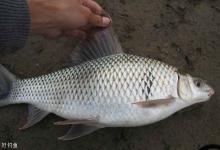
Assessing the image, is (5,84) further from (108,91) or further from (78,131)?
(108,91)

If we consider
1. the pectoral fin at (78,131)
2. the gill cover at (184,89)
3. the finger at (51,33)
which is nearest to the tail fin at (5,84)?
the finger at (51,33)

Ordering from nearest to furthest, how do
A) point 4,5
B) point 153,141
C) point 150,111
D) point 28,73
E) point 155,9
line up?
1. point 4,5
2. point 150,111
3. point 153,141
4. point 28,73
5. point 155,9

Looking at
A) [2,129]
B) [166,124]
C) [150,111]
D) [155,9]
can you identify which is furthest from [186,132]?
[2,129]

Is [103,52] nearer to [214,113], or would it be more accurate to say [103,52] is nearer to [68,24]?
[68,24]

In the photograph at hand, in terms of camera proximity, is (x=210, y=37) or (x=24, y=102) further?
(x=210, y=37)

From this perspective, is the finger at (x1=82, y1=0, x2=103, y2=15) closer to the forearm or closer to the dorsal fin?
the dorsal fin

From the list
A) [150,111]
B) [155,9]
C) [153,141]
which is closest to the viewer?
[150,111]

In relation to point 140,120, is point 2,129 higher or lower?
lower

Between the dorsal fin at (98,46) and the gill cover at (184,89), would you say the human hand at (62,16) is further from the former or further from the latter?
the gill cover at (184,89)
